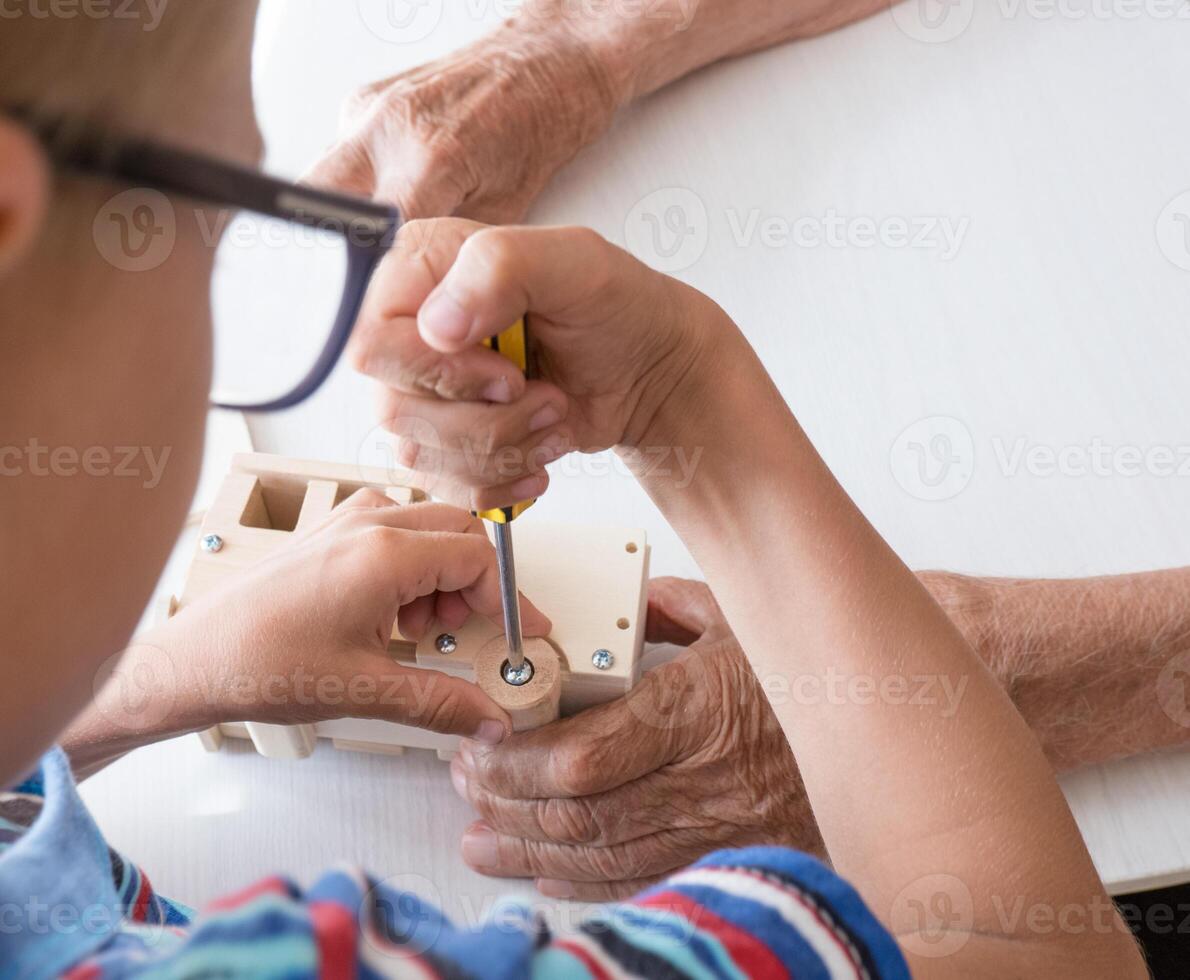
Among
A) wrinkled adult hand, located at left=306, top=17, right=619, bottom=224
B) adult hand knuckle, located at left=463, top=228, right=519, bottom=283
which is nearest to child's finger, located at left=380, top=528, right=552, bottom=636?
adult hand knuckle, located at left=463, top=228, right=519, bottom=283

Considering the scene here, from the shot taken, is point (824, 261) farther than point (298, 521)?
Yes

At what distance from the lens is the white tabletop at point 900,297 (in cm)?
74

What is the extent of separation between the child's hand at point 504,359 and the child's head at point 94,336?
138mm

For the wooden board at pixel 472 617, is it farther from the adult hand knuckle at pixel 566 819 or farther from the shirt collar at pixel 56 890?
the shirt collar at pixel 56 890

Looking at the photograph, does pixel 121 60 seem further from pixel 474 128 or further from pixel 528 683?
pixel 474 128

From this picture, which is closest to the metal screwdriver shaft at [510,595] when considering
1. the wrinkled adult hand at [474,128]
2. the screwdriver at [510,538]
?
the screwdriver at [510,538]

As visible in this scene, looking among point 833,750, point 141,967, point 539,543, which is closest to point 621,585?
point 539,543

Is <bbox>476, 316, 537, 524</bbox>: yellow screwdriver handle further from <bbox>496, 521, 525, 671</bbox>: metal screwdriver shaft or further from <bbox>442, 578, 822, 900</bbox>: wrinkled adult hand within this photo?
<bbox>442, 578, 822, 900</bbox>: wrinkled adult hand

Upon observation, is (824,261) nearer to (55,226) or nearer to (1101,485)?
(1101,485)

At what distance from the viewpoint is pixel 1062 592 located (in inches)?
32.0

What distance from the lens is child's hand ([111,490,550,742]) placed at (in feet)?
2.19

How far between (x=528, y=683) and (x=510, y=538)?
0.13 metres

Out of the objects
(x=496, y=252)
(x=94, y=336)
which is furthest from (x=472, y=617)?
(x=94, y=336)

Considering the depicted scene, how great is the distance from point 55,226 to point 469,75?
0.72m
